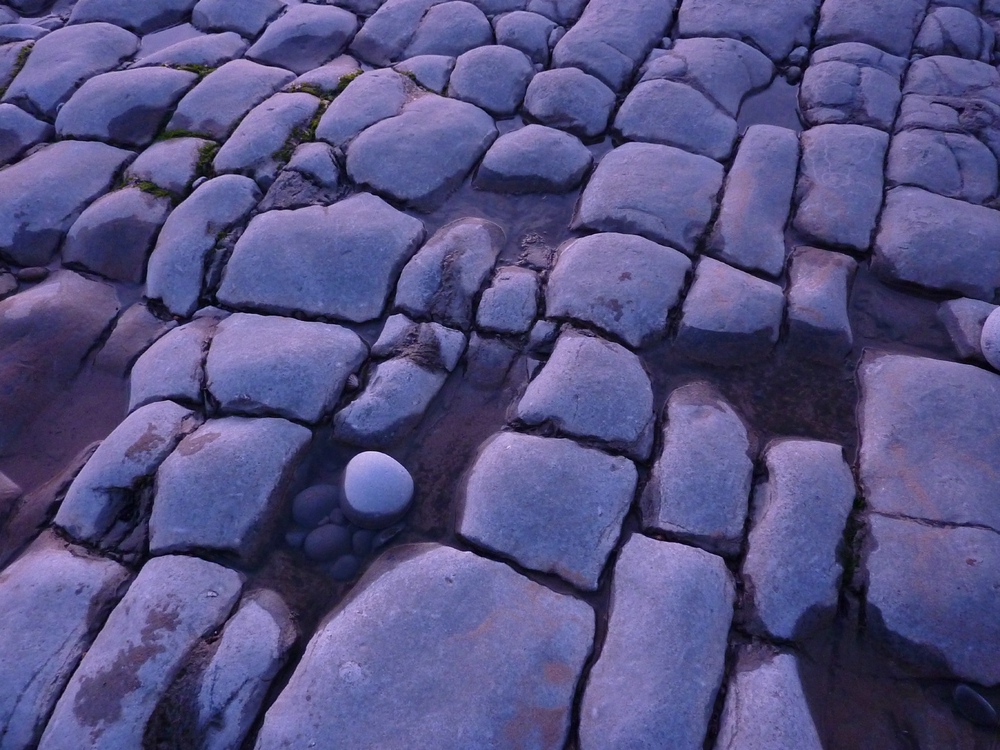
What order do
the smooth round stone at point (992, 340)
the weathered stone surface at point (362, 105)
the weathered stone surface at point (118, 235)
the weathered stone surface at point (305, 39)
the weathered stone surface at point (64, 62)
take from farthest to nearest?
the weathered stone surface at point (305, 39) → the weathered stone surface at point (64, 62) → the weathered stone surface at point (362, 105) → the weathered stone surface at point (118, 235) → the smooth round stone at point (992, 340)

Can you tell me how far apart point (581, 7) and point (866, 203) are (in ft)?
6.45

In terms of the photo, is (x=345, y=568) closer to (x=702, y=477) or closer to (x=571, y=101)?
(x=702, y=477)

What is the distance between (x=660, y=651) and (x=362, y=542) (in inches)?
37.4

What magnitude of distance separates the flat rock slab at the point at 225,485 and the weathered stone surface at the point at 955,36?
3.77m

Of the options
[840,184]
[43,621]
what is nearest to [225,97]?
[43,621]

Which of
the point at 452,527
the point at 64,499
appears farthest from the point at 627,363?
the point at 64,499

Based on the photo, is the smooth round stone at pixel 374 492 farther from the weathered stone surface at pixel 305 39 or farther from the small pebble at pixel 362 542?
the weathered stone surface at pixel 305 39

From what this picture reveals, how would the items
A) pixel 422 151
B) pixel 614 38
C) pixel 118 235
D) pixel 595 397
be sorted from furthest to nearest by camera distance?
1. pixel 614 38
2. pixel 422 151
3. pixel 118 235
4. pixel 595 397

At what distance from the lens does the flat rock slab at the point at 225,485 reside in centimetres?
217

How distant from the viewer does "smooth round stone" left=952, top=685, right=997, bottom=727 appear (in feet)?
6.19

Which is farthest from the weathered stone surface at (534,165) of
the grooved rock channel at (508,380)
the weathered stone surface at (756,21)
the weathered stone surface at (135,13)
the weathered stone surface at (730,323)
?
the weathered stone surface at (135,13)

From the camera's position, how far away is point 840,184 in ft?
9.98

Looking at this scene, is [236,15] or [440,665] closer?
[440,665]

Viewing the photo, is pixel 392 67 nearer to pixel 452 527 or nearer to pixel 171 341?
pixel 171 341
